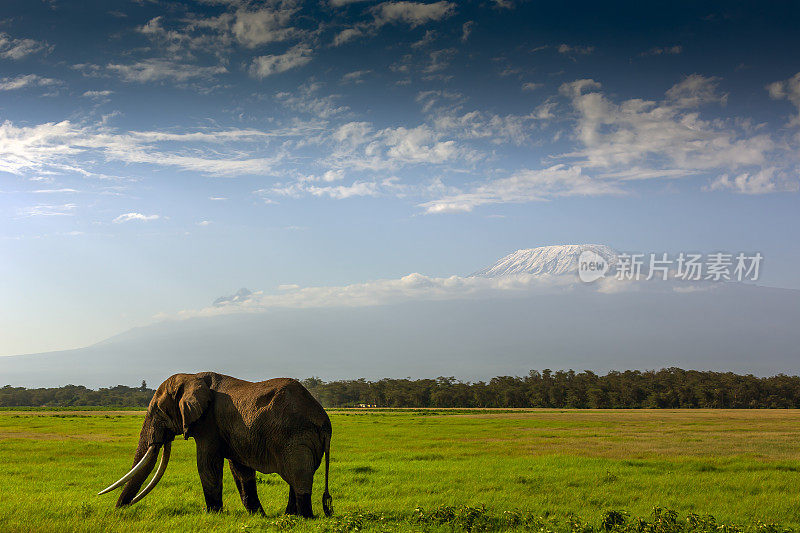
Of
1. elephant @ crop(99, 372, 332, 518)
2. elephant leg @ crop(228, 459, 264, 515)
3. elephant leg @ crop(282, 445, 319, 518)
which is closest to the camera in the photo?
elephant leg @ crop(282, 445, 319, 518)

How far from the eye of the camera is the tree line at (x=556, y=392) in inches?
4793

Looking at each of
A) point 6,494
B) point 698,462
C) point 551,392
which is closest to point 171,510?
point 6,494

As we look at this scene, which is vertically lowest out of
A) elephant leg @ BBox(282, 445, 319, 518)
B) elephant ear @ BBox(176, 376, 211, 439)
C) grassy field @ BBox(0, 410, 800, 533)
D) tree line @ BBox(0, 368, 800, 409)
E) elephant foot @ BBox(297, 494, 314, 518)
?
tree line @ BBox(0, 368, 800, 409)

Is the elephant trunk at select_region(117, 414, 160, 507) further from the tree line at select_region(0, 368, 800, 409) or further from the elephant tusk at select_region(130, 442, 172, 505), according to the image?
the tree line at select_region(0, 368, 800, 409)

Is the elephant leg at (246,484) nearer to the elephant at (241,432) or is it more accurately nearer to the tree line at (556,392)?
the elephant at (241,432)

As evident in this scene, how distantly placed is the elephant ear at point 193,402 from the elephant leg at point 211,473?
24.2 inches

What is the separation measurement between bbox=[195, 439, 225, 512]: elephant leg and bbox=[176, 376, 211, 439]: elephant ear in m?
0.61

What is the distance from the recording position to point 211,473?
43.2 ft

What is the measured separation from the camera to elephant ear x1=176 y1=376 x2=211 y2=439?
42.4 ft

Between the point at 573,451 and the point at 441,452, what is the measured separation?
23.5 ft

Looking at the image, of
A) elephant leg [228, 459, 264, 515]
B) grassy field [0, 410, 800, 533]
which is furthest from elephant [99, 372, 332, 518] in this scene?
grassy field [0, 410, 800, 533]

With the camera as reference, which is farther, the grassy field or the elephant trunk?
the elephant trunk

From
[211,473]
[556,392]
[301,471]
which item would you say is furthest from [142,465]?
[556,392]

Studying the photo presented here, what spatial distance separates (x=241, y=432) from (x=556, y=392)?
13239cm
